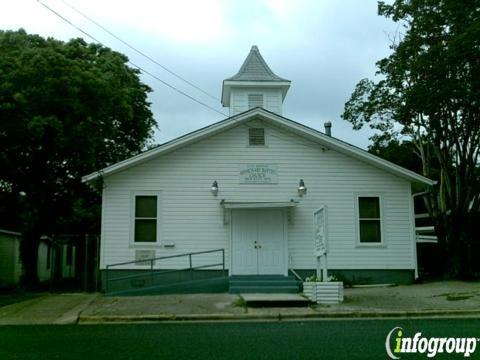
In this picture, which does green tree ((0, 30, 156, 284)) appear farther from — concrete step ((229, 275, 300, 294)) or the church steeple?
concrete step ((229, 275, 300, 294))

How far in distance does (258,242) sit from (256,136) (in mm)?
3371

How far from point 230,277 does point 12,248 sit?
15054 millimetres

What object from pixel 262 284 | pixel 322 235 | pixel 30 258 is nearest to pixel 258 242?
pixel 262 284

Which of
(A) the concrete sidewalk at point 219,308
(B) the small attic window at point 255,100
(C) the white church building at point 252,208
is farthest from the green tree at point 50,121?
(A) the concrete sidewalk at point 219,308

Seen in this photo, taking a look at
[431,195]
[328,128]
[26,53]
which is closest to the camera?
[26,53]

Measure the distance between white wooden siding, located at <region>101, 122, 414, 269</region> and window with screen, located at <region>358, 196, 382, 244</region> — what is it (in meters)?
0.20

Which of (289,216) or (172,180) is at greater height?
(172,180)

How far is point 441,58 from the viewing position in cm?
1952

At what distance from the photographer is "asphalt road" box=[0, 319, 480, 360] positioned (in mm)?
7906

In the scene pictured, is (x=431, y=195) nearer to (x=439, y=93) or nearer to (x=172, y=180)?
(x=439, y=93)

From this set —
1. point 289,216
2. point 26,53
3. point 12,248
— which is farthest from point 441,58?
point 12,248

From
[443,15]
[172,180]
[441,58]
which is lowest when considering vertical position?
[172,180]

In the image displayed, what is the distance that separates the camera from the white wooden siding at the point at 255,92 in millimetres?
23428

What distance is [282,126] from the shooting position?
18.3 metres
